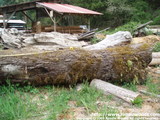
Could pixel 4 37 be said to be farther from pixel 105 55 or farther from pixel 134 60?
pixel 134 60

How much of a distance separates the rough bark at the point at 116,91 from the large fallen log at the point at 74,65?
0.97 feet

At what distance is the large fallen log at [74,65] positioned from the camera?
11.7ft

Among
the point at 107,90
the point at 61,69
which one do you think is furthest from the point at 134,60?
the point at 61,69

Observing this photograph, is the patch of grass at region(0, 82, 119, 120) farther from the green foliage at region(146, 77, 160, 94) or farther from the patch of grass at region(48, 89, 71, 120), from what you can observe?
the green foliage at region(146, 77, 160, 94)

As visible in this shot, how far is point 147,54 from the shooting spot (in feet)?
14.2

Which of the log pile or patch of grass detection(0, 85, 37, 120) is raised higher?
the log pile

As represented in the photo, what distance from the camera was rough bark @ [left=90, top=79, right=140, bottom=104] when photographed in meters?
3.18

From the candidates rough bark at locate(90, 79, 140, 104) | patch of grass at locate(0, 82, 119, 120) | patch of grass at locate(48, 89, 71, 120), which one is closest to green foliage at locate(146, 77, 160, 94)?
rough bark at locate(90, 79, 140, 104)

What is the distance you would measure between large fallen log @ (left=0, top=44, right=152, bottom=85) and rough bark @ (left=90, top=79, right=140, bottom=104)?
30cm

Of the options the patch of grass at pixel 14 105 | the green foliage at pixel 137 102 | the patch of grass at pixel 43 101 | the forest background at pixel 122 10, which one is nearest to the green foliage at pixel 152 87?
the green foliage at pixel 137 102

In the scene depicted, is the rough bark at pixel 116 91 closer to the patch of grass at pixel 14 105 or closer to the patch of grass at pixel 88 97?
the patch of grass at pixel 88 97

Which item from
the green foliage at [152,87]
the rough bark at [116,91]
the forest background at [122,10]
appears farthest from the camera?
the forest background at [122,10]

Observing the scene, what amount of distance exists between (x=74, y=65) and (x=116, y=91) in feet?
3.40

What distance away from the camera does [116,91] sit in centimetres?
342
